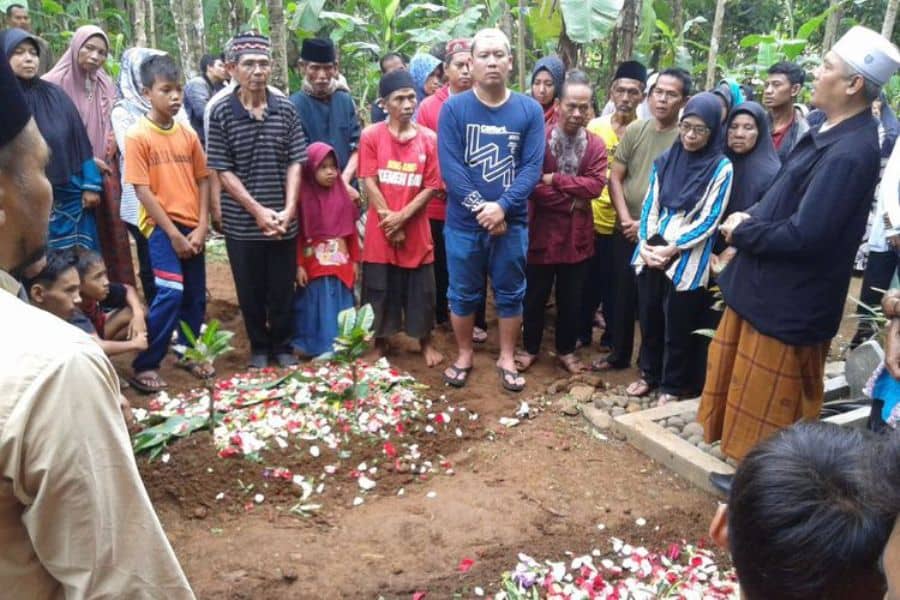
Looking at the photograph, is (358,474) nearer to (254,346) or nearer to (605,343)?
(254,346)

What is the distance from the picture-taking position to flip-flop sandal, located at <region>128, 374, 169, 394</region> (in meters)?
4.66

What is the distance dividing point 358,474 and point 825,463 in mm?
2874

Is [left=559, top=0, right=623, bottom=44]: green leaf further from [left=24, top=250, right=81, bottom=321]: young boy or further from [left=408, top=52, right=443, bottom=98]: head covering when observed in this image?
[left=24, top=250, right=81, bottom=321]: young boy

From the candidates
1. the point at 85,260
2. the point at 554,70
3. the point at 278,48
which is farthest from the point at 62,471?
the point at 278,48

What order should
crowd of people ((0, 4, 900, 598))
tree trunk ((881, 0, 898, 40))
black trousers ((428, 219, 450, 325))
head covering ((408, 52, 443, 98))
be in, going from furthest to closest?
1. tree trunk ((881, 0, 898, 40))
2. head covering ((408, 52, 443, 98))
3. black trousers ((428, 219, 450, 325))
4. crowd of people ((0, 4, 900, 598))

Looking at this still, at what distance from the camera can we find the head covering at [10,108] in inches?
44.9

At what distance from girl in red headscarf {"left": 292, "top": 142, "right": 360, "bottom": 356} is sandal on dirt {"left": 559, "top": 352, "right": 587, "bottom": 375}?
1.56 metres

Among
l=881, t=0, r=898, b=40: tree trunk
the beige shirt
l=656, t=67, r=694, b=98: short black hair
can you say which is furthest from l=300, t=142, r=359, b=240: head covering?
l=881, t=0, r=898, b=40: tree trunk

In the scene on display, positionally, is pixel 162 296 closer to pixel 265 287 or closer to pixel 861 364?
pixel 265 287

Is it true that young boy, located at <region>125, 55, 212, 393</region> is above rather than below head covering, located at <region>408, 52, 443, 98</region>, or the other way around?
below

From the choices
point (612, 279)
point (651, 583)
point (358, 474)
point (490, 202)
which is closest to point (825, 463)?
point (651, 583)

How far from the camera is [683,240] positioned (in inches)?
167

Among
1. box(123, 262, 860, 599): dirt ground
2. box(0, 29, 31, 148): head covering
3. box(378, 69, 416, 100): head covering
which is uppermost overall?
box(378, 69, 416, 100): head covering

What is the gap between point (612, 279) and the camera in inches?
211
